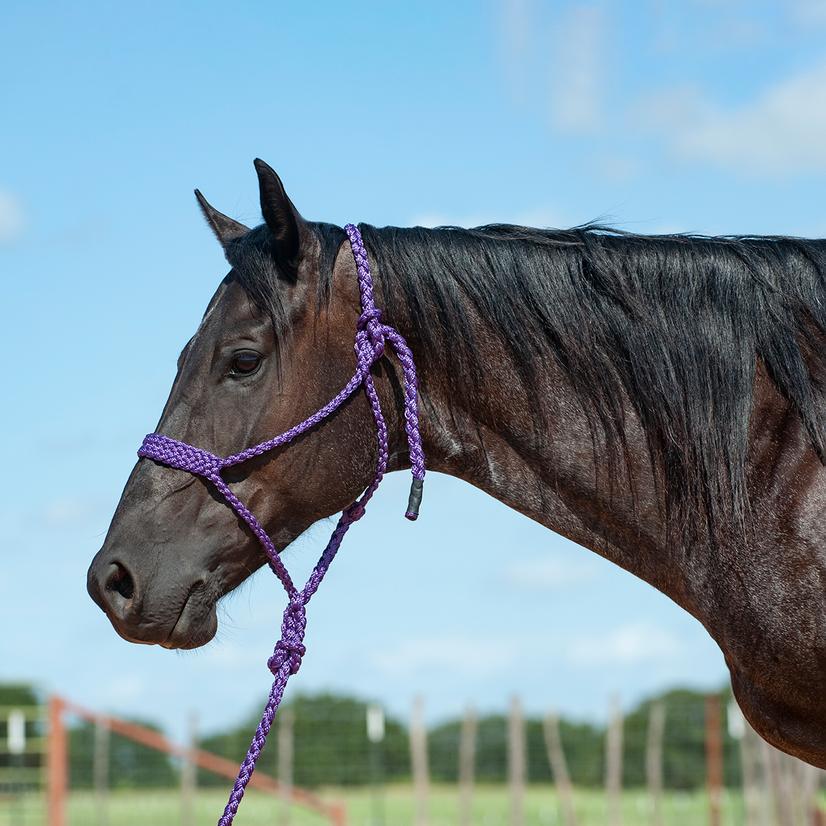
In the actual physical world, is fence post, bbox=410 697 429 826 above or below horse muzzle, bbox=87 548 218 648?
below

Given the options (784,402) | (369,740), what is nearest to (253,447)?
(784,402)

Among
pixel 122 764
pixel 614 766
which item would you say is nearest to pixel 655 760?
pixel 614 766

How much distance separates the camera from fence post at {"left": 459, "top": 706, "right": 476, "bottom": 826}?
1842 cm

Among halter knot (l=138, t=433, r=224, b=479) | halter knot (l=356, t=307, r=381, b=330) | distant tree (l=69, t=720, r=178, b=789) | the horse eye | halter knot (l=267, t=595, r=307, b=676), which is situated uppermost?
halter knot (l=356, t=307, r=381, b=330)

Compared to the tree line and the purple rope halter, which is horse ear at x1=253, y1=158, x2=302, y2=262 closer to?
the purple rope halter

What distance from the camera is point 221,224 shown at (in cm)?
372

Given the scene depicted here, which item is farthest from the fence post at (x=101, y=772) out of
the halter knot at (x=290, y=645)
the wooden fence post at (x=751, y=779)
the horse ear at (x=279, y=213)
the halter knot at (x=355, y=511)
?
the horse ear at (x=279, y=213)

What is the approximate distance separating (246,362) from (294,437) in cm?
24

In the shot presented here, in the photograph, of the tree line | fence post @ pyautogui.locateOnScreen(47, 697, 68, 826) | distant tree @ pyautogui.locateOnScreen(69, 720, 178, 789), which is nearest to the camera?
fence post @ pyautogui.locateOnScreen(47, 697, 68, 826)

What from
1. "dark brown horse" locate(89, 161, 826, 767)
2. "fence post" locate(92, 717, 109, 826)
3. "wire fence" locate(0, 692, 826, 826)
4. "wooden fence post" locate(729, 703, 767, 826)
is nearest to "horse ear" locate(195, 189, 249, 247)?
"dark brown horse" locate(89, 161, 826, 767)

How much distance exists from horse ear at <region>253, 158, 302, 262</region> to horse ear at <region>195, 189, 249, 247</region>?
420mm

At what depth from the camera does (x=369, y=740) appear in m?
20.0

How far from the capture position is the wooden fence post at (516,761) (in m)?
17.7

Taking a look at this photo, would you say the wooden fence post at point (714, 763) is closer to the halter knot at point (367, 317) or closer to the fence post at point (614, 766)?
the fence post at point (614, 766)
